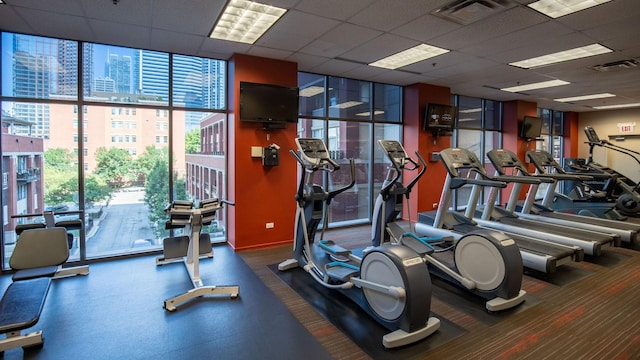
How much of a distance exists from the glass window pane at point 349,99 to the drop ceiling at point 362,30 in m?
0.64

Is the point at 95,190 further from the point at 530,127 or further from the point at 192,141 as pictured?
the point at 530,127

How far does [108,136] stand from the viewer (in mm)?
4875

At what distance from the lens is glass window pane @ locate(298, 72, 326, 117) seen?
20.6 ft

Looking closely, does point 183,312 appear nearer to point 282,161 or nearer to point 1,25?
point 282,161

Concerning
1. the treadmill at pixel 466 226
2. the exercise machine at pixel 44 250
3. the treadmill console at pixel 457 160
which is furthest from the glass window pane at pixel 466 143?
the exercise machine at pixel 44 250

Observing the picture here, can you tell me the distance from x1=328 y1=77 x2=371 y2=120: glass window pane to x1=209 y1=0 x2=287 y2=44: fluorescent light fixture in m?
2.36

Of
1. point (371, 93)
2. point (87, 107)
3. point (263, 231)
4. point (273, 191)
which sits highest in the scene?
point (371, 93)

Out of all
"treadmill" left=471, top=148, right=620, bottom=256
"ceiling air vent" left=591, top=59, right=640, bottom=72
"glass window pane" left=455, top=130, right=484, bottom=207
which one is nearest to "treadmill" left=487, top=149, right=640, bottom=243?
"treadmill" left=471, top=148, right=620, bottom=256

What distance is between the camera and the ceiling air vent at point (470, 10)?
133 inches

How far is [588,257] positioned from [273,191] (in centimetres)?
471

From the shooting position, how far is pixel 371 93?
23.5ft

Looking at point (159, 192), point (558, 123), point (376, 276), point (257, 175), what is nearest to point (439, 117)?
point (257, 175)

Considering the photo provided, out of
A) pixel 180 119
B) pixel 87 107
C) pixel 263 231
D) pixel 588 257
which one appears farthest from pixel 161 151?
pixel 588 257

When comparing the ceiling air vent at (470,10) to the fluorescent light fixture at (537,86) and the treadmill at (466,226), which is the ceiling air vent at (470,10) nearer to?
the treadmill at (466,226)
